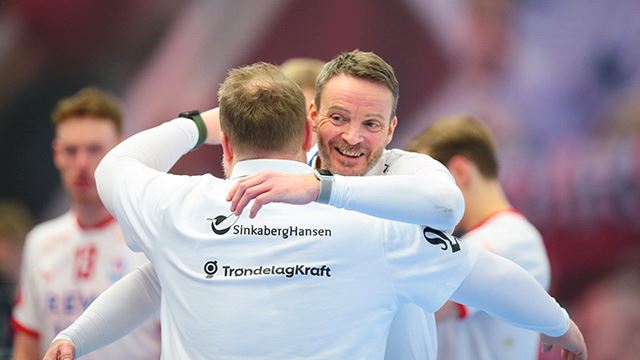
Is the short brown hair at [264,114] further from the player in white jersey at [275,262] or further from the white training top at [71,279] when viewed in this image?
the white training top at [71,279]

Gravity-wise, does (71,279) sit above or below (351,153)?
below

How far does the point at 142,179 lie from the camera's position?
2.74m

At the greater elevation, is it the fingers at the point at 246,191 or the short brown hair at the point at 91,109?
the short brown hair at the point at 91,109

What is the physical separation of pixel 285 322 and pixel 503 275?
24.0 inches

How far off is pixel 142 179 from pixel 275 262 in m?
Result: 0.45

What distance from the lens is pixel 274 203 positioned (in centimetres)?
260

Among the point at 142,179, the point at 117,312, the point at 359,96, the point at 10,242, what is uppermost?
the point at 10,242

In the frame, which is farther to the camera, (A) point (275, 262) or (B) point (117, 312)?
(B) point (117, 312)

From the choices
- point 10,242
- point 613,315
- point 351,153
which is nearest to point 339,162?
point 351,153

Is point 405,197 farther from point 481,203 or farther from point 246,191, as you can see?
point 481,203

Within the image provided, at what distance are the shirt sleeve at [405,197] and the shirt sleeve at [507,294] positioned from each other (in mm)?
173

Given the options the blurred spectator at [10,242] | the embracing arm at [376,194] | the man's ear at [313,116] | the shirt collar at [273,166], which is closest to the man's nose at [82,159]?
the blurred spectator at [10,242]

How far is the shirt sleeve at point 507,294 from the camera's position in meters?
2.71

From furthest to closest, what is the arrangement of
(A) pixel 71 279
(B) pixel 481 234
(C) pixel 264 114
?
(A) pixel 71 279 → (B) pixel 481 234 → (C) pixel 264 114
